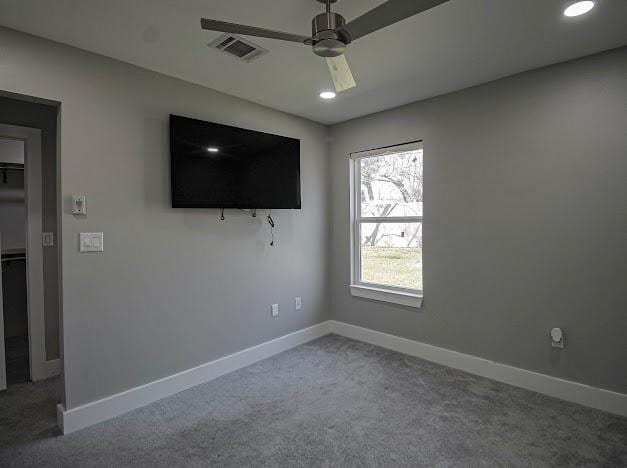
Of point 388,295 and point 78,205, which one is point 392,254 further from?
point 78,205

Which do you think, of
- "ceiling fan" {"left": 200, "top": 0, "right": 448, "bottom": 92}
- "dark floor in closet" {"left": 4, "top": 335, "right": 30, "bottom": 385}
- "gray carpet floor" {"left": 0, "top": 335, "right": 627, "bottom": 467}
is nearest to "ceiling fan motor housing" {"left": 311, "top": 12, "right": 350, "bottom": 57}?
"ceiling fan" {"left": 200, "top": 0, "right": 448, "bottom": 92}

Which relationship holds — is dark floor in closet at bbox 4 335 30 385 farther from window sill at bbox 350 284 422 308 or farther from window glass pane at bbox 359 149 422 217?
window glass pane at bbox 359 149 422 217

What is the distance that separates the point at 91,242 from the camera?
231 cm

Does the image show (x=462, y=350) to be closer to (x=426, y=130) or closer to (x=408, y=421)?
(x=408, y=421)

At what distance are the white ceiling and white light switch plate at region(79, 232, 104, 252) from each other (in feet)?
3.84

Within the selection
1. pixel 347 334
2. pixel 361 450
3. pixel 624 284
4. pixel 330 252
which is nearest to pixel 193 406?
pixel 361 450

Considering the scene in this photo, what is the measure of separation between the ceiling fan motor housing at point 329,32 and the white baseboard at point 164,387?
2510 millimetres

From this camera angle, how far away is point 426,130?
3229 millimetres

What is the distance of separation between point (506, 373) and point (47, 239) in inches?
155

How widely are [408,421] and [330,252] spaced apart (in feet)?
6.89

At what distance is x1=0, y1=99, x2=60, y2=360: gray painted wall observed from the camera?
9.50 feet

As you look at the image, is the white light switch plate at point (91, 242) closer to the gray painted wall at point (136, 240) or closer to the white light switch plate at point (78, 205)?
the gray painted wall at point (136, 240)

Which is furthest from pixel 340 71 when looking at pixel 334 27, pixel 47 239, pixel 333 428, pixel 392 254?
pixel 47 239

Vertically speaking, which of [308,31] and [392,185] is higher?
[308,31]
